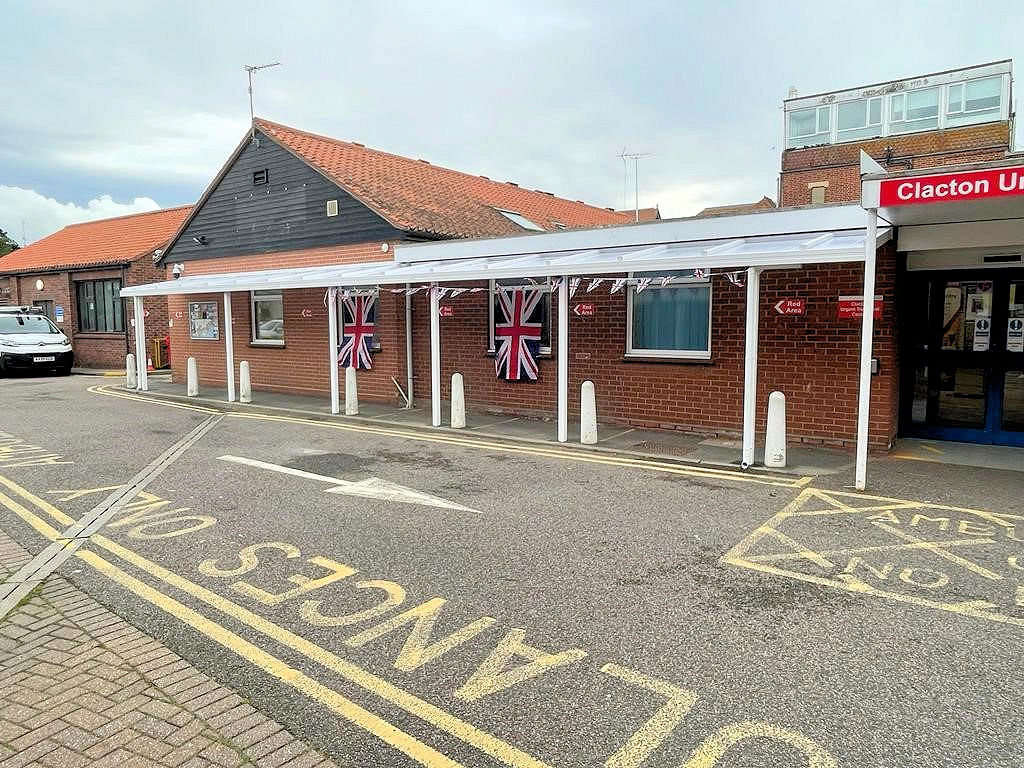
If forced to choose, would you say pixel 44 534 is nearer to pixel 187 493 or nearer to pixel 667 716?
pixel 187 493

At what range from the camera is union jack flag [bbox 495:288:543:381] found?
1184 centimetres

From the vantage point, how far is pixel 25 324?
2284cm

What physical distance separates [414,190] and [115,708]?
48.7 ft

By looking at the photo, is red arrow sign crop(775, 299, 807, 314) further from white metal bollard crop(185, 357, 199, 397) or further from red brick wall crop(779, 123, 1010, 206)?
red brick wall crop(779, 123, 1010, 206)

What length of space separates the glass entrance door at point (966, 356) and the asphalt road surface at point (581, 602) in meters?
1.81

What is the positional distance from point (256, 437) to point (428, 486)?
441 centimetres

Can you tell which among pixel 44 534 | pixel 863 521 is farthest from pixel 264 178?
pixel 863 521

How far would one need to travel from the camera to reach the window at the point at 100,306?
964 inches

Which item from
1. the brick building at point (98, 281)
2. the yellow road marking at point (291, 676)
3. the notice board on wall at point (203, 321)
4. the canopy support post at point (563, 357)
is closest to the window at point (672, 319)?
the canopy support post at point (563, 357)

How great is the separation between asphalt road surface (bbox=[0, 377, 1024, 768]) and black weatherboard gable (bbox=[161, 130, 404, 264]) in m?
7.51

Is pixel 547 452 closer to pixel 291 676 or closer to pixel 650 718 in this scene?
pixel 291 676

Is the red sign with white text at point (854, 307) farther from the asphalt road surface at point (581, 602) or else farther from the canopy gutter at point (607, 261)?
the asphalt road surface at point (581, 602)

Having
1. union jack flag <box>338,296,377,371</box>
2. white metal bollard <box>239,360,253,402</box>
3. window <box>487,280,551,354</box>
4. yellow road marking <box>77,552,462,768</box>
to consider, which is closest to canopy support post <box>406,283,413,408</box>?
union jack flag <box>338,296,377,371</box>

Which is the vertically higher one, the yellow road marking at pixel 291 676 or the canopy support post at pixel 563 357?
Answer: the canopy support post at pixel 563 357
